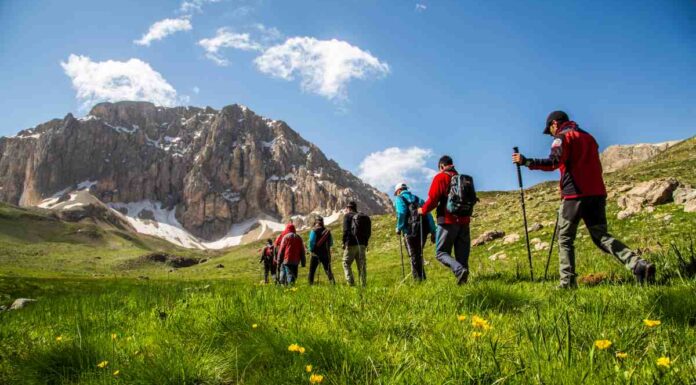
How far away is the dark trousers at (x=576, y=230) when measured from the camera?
799 centimetres

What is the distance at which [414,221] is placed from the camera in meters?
13.4

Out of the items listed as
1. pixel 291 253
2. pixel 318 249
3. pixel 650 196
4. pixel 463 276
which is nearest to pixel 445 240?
pixel 463 276

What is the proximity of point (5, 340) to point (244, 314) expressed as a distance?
106 inches

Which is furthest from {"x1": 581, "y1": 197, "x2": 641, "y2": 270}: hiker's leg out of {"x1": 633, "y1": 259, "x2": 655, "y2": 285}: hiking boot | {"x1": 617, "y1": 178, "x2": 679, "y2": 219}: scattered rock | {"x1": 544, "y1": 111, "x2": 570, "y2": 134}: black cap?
{"x1": 617, "y1": 178, "x2": 679, "y2": 219}: scattered rock

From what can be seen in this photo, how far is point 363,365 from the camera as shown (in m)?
3.21

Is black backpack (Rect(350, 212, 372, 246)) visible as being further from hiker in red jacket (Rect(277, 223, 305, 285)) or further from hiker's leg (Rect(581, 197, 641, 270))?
hiker's leg (Rect(581, 197, 641, 270))

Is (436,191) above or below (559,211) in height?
above

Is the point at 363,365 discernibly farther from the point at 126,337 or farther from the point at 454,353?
the point at 126,337

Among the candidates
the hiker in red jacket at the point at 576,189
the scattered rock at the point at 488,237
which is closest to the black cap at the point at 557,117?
the hiker in red jacket at the point at 576,189

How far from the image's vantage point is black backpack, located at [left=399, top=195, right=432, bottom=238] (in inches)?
524

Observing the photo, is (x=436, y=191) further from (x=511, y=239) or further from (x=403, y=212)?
(x=511, y=239)

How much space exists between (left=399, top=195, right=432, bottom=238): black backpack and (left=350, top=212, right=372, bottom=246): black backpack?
2.77m

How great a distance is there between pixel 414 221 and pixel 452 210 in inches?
122

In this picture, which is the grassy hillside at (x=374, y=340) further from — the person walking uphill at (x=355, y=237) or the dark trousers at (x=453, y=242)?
the person walking uphill at (x=355, y=237)
